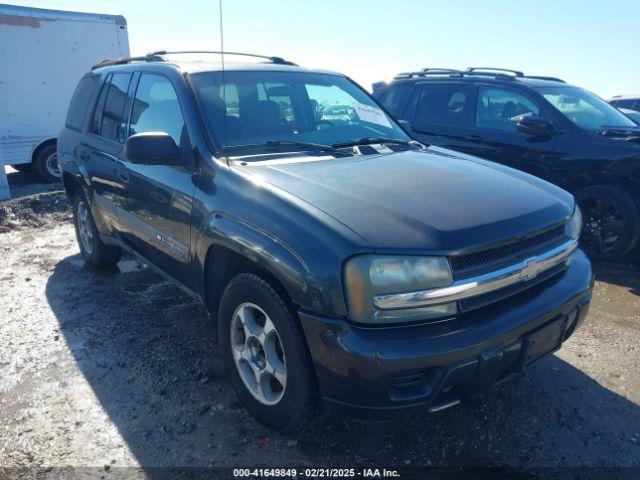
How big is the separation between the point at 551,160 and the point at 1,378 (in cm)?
524

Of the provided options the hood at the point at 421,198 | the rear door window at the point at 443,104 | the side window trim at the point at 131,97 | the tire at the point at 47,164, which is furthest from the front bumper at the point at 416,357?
the tire at the point at 47,164

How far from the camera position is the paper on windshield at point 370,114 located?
3.59 m

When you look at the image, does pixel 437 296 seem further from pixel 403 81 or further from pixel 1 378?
pixel 403 81

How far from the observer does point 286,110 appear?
3254 mm

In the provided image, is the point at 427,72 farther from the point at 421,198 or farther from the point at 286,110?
the point at 421,198

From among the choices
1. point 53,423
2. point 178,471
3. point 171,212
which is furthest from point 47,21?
point 178,471

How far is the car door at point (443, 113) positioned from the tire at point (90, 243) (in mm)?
3710

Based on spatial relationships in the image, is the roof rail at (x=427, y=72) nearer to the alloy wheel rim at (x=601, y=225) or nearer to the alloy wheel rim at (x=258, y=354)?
the alloy wheel rim at (x=601, y=225)

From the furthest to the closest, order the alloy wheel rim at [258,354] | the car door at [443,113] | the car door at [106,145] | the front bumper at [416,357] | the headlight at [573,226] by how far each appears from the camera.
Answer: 1. the car door at [443,113]
2. the car door at [106,145]
3. the headlight at [573,226]
4. the alloy wheel rim at [258,354]
5. the front bumper at [416,357]

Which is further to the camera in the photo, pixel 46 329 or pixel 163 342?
pixel 46 329

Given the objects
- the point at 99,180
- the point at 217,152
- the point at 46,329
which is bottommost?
the point at 46,329

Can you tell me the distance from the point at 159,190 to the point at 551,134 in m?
4.10

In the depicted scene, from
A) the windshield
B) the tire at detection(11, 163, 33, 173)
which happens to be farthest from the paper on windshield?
the tire at detection(11, 163, 33, 173)

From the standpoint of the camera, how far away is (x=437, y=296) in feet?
6.51
